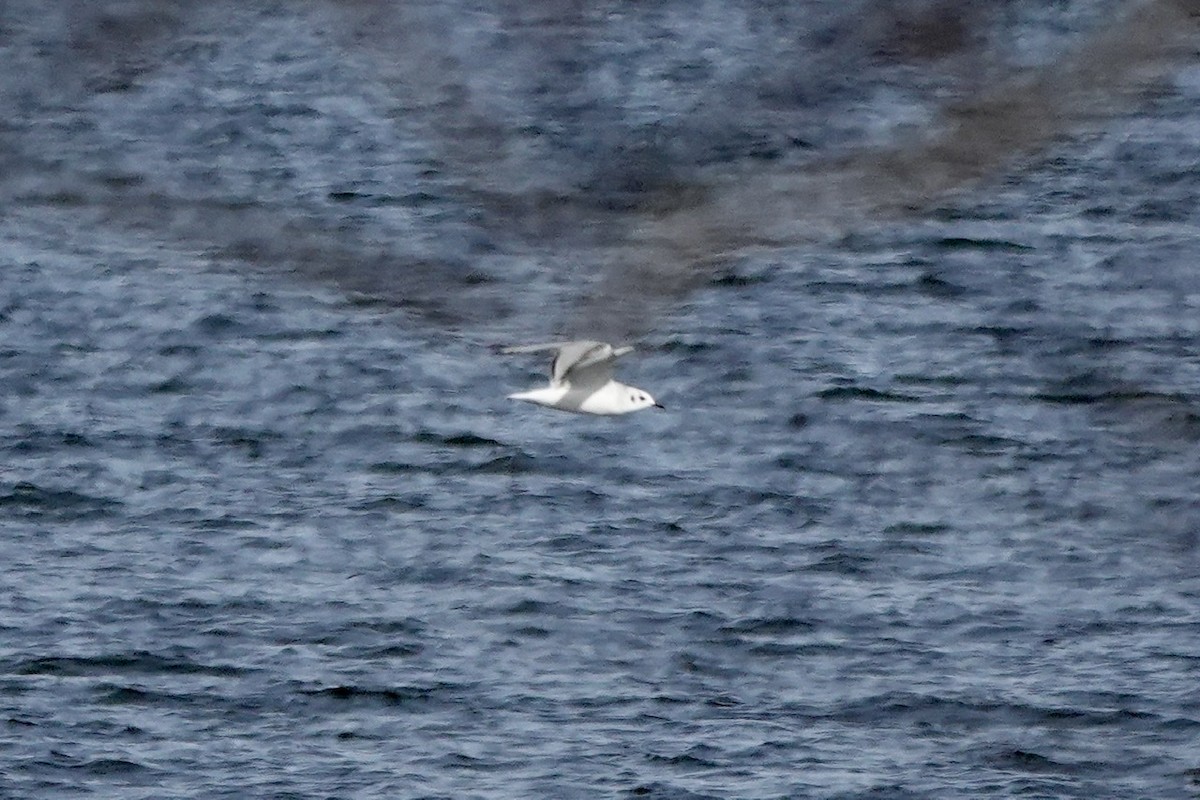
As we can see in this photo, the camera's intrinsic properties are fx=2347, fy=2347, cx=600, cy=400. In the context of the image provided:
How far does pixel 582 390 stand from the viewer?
34.3 ft

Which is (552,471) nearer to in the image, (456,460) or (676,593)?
(456,460)

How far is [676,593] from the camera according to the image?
60.1ft

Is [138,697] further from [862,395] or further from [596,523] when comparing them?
[862,395]

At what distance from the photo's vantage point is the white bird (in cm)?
892

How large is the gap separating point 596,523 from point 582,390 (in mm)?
9485

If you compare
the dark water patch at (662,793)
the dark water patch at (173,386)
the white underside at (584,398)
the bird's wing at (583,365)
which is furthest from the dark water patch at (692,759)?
the dark water patch at (173,386)

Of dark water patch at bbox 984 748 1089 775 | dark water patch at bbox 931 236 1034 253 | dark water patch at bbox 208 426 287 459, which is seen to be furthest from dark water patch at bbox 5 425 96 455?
dark water patch at bbox 931 236 1034 253

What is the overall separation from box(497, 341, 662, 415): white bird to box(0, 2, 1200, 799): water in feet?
2.28

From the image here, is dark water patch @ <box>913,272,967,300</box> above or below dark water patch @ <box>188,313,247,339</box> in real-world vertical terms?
below

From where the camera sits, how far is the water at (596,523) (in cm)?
1516

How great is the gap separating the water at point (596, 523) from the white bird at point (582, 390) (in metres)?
0.70

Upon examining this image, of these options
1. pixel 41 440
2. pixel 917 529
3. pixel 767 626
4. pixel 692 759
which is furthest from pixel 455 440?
pixel 692 759

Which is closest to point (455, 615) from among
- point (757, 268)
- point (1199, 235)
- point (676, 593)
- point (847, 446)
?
point (676, 593)

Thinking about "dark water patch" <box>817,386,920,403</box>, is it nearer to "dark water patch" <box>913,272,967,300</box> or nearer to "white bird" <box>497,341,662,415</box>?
"dark water patch" <box>913,272,967,300</box>
